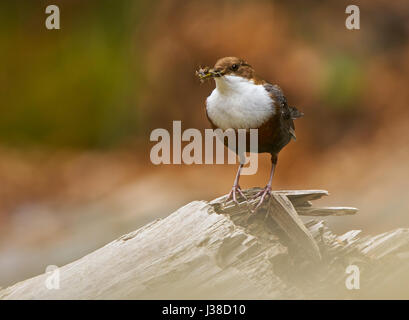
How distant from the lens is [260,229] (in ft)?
12.5

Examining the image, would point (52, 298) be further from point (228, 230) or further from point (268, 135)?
point (268, 135)

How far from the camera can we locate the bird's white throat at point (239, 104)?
381 centimetres

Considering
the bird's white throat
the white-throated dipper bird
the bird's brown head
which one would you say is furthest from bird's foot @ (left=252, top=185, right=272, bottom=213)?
the bird's brown head

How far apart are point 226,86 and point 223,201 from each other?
0.69 metres

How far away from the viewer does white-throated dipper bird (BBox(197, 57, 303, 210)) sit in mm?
3771

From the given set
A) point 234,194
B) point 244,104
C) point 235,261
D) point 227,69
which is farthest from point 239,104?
point 235,261

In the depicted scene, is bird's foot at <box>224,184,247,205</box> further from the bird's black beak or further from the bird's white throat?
the bird's black beak

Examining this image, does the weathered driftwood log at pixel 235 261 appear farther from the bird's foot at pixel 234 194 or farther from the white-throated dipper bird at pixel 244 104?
the white-throated dipper bird at pixel 244 104

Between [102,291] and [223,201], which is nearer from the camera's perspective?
[102,291]

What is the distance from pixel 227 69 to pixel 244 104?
233 mm

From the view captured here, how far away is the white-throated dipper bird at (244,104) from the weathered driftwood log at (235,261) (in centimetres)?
23

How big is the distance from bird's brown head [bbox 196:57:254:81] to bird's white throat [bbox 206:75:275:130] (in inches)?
1.3
